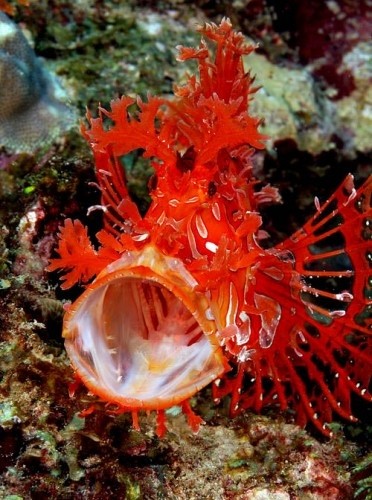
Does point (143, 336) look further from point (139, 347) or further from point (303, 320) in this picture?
point (303, 320)

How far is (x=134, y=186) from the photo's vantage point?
14.5 feet

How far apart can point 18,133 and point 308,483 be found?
3034 mm

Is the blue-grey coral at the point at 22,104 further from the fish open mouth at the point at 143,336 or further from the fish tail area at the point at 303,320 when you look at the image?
the fish tail area at the point at 303,320

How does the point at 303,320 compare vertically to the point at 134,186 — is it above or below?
above

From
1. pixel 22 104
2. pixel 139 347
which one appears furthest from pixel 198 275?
pixel 22 104

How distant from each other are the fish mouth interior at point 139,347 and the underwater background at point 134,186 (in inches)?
18.0

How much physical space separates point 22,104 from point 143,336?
2134mm

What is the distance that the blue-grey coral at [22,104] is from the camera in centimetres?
396

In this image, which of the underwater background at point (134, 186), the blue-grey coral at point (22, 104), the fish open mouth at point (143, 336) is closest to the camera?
the fish open mouth at point (143, 336)

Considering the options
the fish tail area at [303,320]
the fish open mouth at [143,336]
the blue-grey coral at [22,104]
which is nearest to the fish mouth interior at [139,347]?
the fish open mouth at [143,336]

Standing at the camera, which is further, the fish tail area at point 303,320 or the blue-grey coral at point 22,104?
the blue-grey coral at point 22,104

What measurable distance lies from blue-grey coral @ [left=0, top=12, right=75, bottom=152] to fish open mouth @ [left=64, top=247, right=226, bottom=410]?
5.75 feet

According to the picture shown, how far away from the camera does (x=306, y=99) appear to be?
16.8ft

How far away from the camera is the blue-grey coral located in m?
3.96
